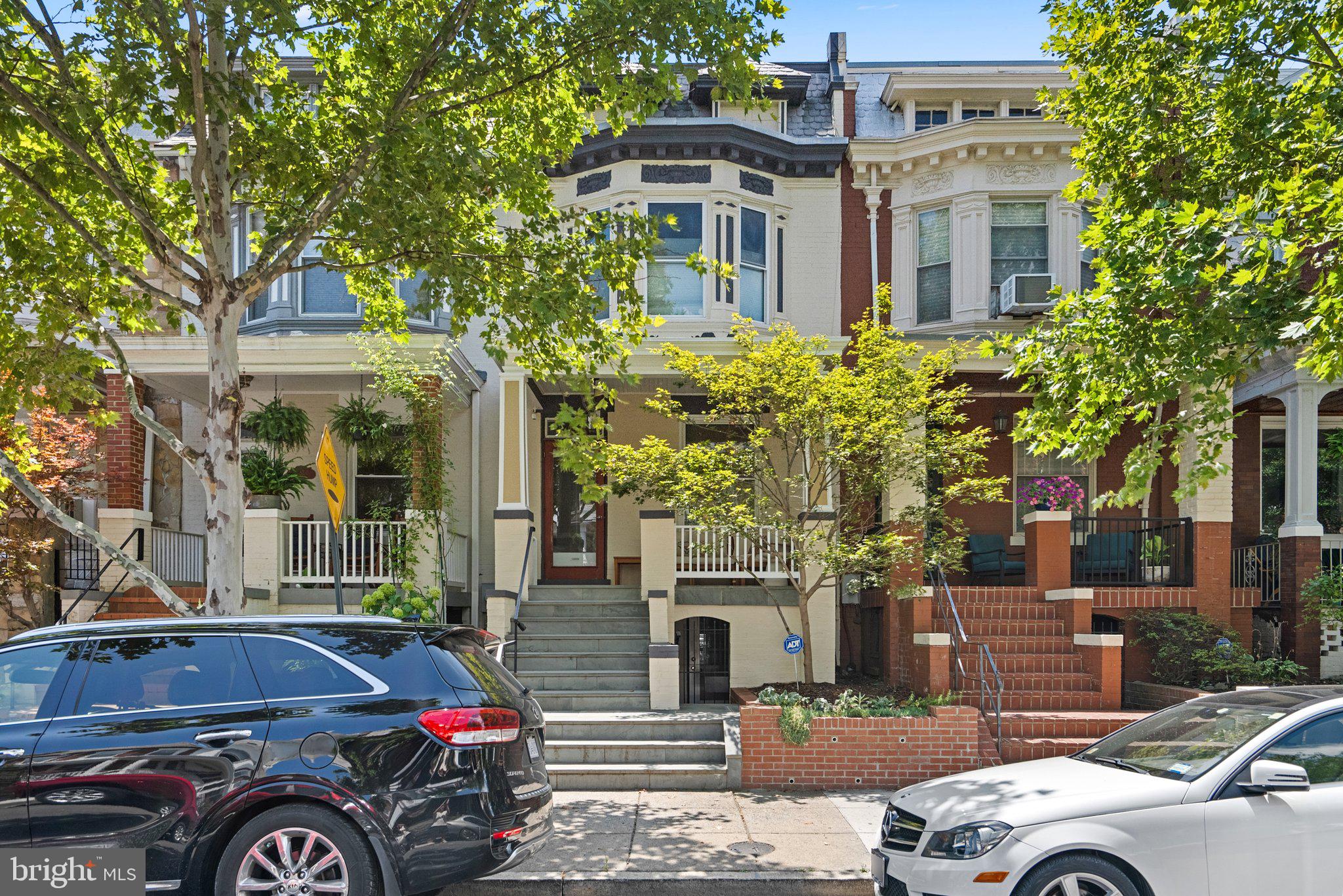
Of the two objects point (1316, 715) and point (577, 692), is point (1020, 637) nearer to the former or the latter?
point (577, 692)

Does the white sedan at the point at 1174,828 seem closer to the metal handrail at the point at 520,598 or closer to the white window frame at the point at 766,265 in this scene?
the metal handrail at the point at 520,598

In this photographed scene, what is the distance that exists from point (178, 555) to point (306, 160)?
22.5 ft

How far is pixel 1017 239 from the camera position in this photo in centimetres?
1602

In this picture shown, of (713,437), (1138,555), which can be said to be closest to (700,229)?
(713,437)

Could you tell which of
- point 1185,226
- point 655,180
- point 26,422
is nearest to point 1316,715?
point 1185,226

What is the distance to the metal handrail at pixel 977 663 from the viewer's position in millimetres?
10430

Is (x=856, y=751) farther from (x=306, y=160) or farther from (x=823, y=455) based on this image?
(x=306, y=160)

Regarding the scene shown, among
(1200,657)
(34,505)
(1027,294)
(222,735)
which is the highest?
(1027,294)

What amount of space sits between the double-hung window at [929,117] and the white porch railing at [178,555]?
1251 cm

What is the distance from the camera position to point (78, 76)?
9.20 metres

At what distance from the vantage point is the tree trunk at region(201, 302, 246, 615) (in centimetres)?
858

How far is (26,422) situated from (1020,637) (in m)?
12.8

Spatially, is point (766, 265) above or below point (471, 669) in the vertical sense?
above

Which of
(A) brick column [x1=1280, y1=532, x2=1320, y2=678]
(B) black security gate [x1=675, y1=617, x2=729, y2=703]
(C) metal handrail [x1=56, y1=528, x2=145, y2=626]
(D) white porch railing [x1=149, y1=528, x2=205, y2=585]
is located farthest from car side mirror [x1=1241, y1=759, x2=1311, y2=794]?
(D) white porch railing [x1=149, y1=528, x2=205, y2=585]
